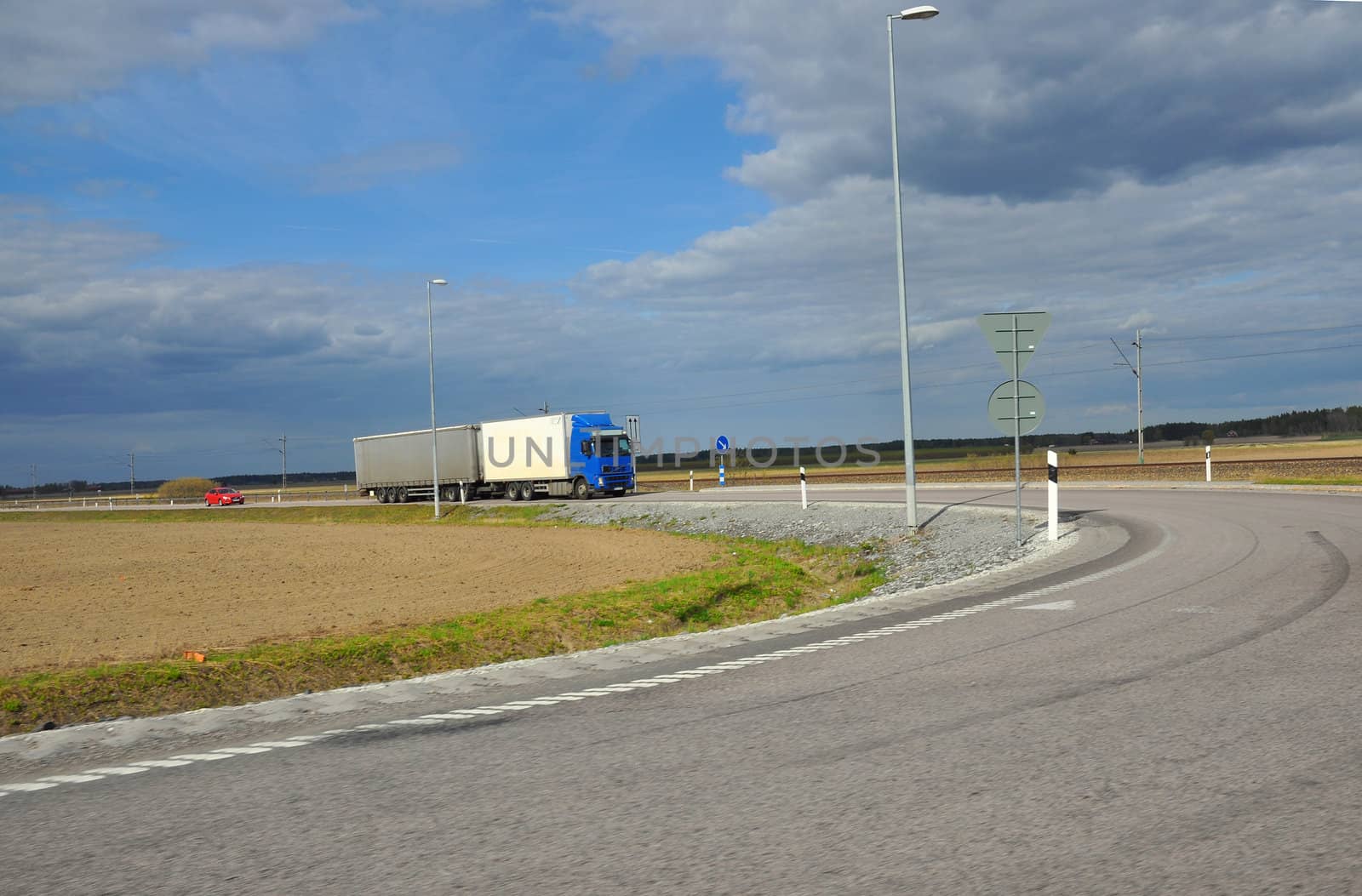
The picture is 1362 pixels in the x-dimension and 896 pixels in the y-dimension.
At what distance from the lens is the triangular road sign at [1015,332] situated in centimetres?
1622

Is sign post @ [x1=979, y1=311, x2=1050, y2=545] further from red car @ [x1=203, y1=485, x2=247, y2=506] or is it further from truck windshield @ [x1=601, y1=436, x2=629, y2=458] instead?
red car @ [x1=203, y1=485, x2=247, y2=506]

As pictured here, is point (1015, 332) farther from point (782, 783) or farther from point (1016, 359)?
point (782, 783)

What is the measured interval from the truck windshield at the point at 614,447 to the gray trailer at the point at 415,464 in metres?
9.25

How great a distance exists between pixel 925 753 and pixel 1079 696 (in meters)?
1.54

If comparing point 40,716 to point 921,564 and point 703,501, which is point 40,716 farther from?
point 703,501

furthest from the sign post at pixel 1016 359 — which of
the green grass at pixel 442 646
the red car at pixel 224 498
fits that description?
the red car at pixel 224 498

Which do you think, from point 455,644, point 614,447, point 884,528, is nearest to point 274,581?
point 455,644

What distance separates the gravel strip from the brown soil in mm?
2272

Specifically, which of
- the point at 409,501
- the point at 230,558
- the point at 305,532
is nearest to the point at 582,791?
the point at 230,558

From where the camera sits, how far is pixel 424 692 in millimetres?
7324

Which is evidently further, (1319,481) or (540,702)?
(1319,481)

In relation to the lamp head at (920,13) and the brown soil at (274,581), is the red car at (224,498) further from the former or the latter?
the lamp head at (920,13)

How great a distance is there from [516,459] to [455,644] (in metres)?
40.5

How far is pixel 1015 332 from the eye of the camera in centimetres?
1638
